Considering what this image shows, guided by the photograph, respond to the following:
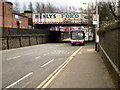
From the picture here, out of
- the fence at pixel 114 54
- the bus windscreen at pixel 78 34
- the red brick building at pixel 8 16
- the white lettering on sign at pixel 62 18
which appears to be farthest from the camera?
the white lettering on sign at pixel 62 18

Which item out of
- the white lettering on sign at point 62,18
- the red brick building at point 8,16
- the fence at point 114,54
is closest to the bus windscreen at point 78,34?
the red brick building at point 8,16

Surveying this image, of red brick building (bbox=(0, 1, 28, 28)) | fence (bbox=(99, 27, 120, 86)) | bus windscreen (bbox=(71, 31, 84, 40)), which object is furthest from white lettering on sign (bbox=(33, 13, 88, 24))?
fence (bbox=(99, 27, 120, 86))

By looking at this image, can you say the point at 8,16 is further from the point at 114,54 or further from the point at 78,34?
the point at 114,54

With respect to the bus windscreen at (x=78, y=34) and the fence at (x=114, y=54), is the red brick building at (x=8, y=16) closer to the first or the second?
the bus windscreen at (x=78, y=34)

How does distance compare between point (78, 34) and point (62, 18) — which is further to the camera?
point (62, 18)

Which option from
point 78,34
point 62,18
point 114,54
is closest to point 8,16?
point 78,34

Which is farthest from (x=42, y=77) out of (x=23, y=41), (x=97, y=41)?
(x=23, y=41)

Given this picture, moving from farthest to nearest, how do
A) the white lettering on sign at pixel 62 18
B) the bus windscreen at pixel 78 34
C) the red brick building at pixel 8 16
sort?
the white lettering on sign at pixel 62 18 < the red brick building at pixel 8 16 < the bus windscreen at pixel 78 34

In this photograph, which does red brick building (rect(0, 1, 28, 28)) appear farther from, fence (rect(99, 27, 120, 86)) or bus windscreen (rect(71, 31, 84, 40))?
fence (rect(99, 27, 120, 86))

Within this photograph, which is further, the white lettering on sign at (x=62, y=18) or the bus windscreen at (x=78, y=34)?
the white lettering on sign at (x=62, y=18)

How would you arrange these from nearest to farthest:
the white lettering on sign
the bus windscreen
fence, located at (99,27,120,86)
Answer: fence, located at (99,27,120,86)
the bus windscreen
the white lettering on sign

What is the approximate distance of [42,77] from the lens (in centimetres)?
882

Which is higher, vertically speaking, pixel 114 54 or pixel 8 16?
pixel 8 16

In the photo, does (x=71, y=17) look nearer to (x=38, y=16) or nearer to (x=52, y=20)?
(x=52, y=20)
